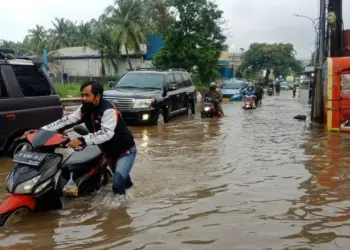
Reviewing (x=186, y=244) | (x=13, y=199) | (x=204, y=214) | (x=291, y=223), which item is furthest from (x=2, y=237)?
(x=291, y=223)

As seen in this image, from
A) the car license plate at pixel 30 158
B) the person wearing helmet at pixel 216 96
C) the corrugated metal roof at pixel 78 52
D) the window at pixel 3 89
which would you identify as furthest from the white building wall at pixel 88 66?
the car license plate at pixel 30 158

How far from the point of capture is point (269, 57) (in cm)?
7906

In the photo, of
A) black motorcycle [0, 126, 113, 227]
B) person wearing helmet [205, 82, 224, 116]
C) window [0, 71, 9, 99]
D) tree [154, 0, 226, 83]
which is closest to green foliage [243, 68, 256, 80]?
tree [154, 0, 226, 83]

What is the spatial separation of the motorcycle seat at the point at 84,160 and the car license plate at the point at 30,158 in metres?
0.47

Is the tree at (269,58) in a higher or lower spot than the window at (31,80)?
higher

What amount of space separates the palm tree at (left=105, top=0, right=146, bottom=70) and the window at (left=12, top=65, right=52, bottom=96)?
1348 inches

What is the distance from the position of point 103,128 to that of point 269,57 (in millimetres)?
77002

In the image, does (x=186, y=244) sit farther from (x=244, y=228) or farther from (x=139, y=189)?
(x=139, y=189)

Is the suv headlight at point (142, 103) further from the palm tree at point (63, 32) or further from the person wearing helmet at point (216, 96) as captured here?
the palm tree at point (63, 32)

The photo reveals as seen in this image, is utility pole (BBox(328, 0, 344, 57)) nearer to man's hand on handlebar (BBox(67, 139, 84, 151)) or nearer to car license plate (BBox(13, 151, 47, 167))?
man's hand on handlebar (BBox(67, 139, 84, 151))

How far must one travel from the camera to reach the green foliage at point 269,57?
7875cm

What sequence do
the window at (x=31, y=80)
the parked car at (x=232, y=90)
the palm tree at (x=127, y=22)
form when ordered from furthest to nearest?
1. the palm tree at (x=127, y=22)
2. the parked car at (x=232, y=90)
3. the window at (x=31, y=80)

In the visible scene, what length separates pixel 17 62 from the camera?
7.72m

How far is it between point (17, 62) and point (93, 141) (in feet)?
12.1
